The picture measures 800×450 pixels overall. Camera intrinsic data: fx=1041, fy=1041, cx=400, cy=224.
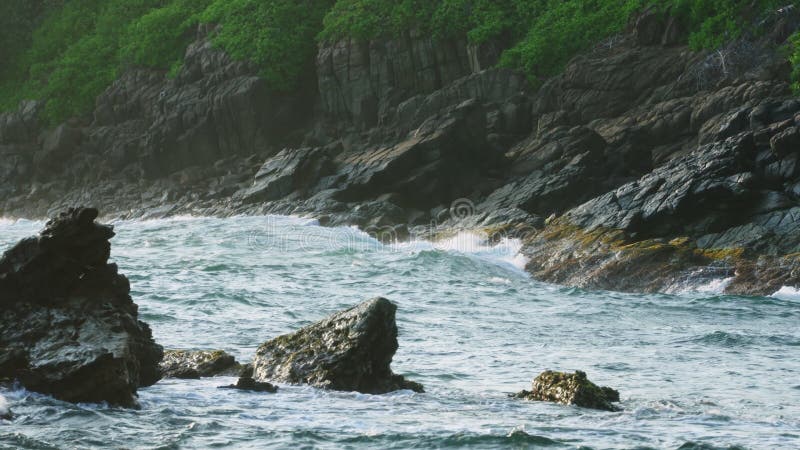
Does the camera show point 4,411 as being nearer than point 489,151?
Yes

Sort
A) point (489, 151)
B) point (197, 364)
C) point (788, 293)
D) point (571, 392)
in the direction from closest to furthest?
point (571, 392)
point (197, 364)
point (788, 293)
point (489, 151)

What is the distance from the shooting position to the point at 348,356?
42.3 feet

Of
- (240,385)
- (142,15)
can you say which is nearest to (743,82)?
(240,385)

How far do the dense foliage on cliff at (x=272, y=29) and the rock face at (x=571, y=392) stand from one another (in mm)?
20548

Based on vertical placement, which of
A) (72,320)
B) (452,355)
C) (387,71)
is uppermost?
(387,71)

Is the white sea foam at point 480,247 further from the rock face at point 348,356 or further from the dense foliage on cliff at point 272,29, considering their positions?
the rock face at point 348,356

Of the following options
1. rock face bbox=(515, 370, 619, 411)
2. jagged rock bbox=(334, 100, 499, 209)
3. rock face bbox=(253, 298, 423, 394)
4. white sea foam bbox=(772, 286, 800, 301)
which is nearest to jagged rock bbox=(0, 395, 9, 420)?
rock face bbox=(253, 298, 423, 394)

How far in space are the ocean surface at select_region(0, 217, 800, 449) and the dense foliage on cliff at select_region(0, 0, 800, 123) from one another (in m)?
13.5

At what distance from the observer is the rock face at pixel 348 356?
12844 millimetres

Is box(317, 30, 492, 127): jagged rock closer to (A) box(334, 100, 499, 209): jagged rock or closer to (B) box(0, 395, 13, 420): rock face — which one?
(A) box(334, 100, 499, 209): jagged rock

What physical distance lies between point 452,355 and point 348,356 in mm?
3582

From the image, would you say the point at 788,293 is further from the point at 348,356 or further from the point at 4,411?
the point at 4,411

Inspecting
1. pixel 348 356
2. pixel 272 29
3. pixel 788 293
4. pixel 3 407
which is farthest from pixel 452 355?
pixel 272 29

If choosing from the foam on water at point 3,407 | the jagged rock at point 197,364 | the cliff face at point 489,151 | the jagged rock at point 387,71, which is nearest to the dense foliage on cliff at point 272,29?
the jagged rock at point 387,71
